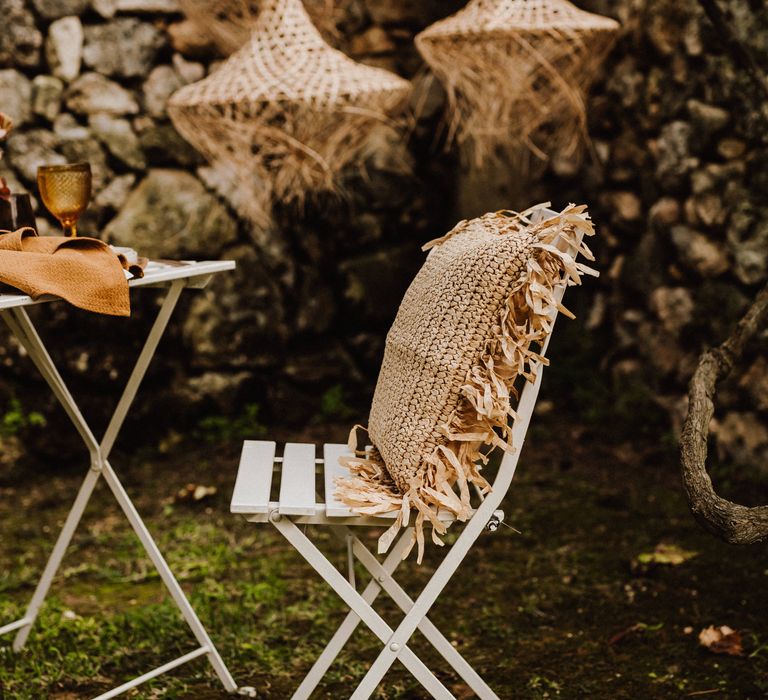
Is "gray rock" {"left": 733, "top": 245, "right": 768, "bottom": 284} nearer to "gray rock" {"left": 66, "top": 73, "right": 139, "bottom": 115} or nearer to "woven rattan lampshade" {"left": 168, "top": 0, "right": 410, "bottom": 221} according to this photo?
"woven rattan lampshade" {"left": 168, "top": 0, "right": 410, "bottom": 221}

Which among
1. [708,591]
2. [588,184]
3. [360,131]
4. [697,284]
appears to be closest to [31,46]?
[360,131]

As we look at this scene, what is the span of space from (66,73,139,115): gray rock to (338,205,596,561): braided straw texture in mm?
2605

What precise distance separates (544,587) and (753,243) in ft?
4.72

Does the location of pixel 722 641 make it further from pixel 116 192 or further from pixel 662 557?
pixel 116 192

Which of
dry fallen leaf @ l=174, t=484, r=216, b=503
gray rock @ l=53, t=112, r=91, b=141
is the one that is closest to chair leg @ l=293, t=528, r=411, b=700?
dry fallen leaf @ l=174, t=484, r=216, b=503

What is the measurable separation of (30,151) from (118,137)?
→ 362 mm

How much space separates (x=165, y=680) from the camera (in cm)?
248

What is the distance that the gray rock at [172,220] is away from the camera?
407cm

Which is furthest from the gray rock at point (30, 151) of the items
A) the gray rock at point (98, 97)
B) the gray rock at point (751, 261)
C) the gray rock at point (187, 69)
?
the gray rock at point (751, 261)

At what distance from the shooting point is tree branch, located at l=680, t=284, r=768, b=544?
1.84 metres

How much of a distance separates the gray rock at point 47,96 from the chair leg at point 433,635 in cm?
268

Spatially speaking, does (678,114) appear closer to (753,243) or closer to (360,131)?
(753,243)

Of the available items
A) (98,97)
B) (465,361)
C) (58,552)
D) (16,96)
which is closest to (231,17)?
(98,97)

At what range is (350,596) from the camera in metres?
1.87
